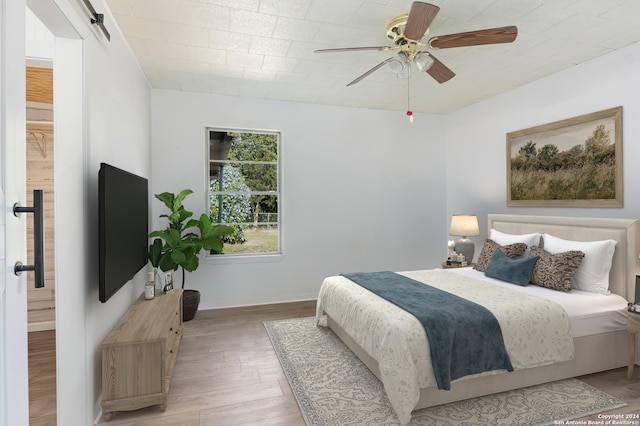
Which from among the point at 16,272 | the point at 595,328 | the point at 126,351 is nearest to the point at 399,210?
the point at 595,328

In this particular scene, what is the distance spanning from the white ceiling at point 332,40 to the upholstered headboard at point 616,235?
5.27 ft

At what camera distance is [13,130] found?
112 cm

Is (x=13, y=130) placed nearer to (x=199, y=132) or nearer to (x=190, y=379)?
(x=190, y=379)

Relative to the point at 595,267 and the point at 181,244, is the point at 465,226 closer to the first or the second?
the point at 595,267

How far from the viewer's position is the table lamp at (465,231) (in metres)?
4.30

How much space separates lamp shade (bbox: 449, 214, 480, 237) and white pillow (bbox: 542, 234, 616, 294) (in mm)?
1283

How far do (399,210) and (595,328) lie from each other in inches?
115

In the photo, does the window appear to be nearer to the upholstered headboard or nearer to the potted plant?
the potted plant

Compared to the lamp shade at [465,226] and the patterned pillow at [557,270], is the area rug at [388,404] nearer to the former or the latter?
the patterned pillow at [557,270]

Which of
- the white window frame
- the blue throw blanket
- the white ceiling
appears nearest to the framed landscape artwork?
the white ceiling

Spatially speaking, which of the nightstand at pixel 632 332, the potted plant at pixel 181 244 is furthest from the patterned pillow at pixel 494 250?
the potted plant at pixel 181 244

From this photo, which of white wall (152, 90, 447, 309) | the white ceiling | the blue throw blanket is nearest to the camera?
the blue throw blanket

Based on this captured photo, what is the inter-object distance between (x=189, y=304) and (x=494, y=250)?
11.8ft

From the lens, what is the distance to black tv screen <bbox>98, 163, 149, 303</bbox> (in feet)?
6.68
